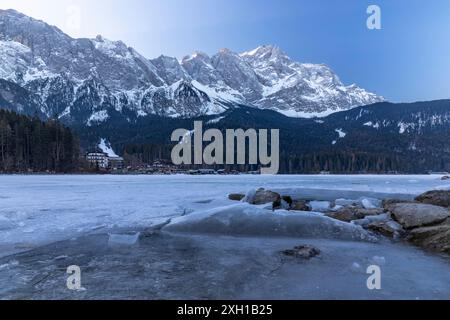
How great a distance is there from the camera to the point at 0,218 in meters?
21.7

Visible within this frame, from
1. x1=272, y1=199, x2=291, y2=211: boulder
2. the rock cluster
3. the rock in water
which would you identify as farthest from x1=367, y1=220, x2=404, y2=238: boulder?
x1=272, y1=199, x2=291, y2=211: boulder

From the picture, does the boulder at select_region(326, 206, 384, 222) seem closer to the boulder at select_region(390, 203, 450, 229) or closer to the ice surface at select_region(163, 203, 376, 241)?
the boulder at select_region(390, 203, 450, 229)

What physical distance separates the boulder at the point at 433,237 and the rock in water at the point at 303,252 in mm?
5342

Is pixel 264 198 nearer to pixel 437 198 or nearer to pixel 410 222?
pixel 410 222

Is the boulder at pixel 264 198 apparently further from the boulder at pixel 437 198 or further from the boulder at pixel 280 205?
the boulder at pixel 437 198

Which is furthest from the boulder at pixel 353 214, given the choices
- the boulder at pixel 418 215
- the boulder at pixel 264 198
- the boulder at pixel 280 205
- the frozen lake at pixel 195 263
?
the boulder at pixel 264 198

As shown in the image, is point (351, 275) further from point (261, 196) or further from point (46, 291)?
point (261, 196)

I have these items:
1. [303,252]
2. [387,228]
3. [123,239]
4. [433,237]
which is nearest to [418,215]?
[387,228]

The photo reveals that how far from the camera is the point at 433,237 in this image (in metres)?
16.6

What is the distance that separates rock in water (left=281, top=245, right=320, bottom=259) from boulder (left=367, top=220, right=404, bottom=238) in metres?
6.45

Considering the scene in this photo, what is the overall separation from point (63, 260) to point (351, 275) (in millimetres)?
9592

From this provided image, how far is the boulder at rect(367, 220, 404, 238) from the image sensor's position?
19.0 m

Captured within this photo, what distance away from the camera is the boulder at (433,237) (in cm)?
1563
